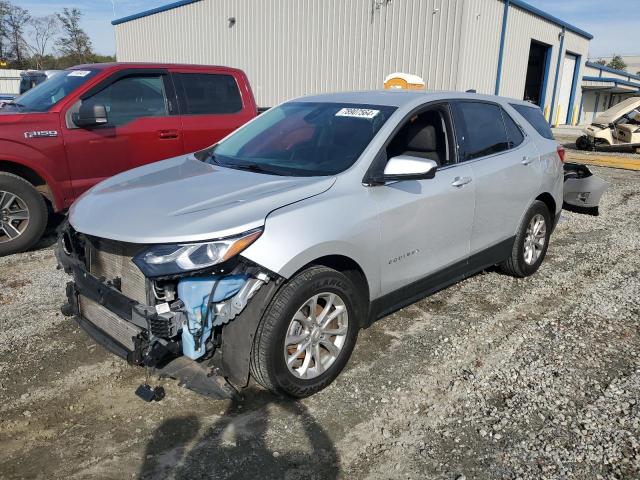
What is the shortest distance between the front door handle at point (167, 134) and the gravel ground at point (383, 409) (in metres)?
2.34

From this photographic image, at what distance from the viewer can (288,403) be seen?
3029mm

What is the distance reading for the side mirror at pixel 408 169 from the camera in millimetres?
3164

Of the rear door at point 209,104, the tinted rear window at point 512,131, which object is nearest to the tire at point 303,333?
the tinted rear window at point 512,131

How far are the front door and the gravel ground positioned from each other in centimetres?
60

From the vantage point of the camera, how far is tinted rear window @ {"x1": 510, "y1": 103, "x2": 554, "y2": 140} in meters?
5.03

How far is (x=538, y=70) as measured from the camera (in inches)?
1038

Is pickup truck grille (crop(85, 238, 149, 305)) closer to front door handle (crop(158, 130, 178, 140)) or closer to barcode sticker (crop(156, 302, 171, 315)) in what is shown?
barcode sticker (crop(156, 302, 171, 315))

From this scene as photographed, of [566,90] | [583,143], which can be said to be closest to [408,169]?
[583,143]

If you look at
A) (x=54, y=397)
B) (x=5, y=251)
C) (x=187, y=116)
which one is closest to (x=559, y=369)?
(x=54, y=397)

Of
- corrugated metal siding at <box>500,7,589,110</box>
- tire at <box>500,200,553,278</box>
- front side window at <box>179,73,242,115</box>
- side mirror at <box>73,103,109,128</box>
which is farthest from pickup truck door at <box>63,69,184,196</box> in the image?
corrugated metal siding at <box>500,7,589,110</box>

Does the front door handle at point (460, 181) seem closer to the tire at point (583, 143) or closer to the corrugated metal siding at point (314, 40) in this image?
the corrugated metal siding at point (314, 40)

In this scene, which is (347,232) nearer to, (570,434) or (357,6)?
(570,434)

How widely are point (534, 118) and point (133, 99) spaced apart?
4.38 metres

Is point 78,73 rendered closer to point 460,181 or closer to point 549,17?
point 460,181
